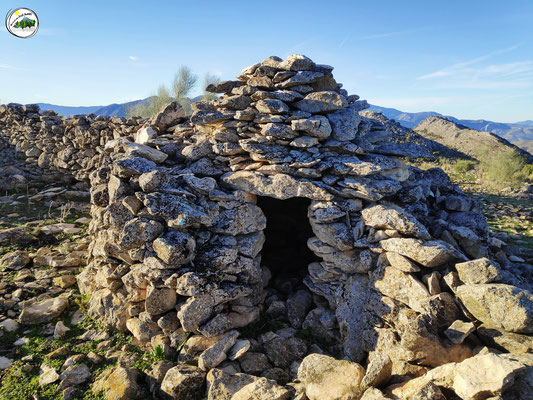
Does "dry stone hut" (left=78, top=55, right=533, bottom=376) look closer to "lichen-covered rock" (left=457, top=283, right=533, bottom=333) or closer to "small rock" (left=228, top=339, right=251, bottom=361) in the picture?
"lichen-covered rock" (left=457, top=283, right=533, bottom=333)

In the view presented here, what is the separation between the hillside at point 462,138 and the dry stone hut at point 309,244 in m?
39.2

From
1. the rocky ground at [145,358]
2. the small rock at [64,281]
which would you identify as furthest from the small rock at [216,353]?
the small rock at [64,281]

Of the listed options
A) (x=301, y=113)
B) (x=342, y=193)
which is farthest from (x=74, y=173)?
(x=342, y=193)

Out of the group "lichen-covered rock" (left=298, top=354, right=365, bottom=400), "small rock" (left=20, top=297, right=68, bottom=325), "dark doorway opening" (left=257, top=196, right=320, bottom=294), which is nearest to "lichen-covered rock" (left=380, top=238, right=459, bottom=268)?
"lichen-covered rock" (left=298, top=354, right=365, bottom=400)

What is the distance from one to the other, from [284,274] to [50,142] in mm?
11660

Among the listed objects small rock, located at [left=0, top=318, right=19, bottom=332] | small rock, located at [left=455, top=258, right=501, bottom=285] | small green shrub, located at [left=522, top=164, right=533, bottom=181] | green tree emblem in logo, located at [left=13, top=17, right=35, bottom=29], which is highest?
green tree emblem in logo, located at [left=13, top=17, right=35, bottom=29]

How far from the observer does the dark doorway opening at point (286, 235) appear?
25.3 ft

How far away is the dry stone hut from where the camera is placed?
451 centimetres

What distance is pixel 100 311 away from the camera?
5.62 meters

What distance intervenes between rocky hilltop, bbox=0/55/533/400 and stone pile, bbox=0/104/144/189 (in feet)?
18.0

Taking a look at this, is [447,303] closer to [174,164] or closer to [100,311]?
[174,164]

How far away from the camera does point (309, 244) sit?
19.6 feet

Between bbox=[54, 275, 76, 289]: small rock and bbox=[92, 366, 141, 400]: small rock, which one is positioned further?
bbox=[54, 275, 76, 289]: small rock

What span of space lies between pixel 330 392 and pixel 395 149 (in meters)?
4.67
